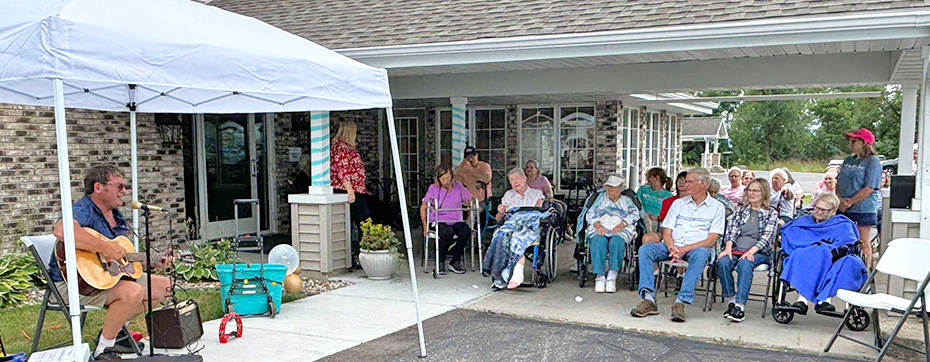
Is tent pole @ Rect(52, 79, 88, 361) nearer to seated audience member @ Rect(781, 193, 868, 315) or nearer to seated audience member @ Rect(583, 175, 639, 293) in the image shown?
seated audience member @ Rect(583, 175, 639, 293)

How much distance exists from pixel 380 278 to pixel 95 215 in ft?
10.9

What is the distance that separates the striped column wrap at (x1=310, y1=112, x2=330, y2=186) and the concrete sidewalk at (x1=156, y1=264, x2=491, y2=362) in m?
1.03

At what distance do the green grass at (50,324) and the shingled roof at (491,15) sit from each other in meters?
2.68

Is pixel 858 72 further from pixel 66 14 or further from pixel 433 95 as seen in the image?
pixel 66 14

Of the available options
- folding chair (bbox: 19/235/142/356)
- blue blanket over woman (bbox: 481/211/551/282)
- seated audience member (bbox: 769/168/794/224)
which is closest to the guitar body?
folding chair (bbox: 19/235/142/356)

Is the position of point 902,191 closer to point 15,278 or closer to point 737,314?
point 737,314

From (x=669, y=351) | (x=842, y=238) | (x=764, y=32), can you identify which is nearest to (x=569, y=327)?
(x=669, y=351)

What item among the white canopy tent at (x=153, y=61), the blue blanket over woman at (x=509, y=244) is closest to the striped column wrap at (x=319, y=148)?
the white canopy tent at (x=153, y=61)

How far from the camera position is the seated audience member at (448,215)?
7473 mm

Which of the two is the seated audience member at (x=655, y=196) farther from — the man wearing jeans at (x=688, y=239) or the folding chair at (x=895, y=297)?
the folding chair at (x=895, y=297)

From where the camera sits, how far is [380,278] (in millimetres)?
7184

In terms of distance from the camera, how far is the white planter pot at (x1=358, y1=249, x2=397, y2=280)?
278 inches

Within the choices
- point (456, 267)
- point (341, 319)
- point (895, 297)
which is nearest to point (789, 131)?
point (456, 267)

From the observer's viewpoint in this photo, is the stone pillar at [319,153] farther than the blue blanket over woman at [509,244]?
Yes
